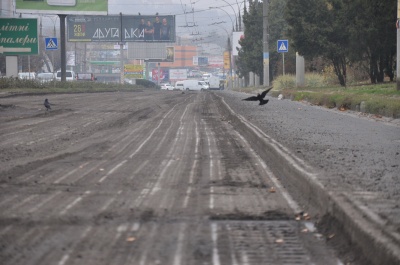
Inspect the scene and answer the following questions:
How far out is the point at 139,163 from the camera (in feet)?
34.3

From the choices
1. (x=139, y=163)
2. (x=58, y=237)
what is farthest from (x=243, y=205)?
(x=139, y=163)

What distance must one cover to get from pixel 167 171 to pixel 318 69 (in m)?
52.7

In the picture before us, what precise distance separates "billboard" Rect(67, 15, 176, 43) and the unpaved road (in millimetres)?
72803

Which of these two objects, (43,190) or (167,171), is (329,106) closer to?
(167,171)

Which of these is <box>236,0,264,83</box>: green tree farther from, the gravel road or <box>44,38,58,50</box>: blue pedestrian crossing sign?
the gravel road

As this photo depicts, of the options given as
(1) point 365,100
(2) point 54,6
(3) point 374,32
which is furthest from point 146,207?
(2) point 54,6

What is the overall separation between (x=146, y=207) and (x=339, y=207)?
1.88 m

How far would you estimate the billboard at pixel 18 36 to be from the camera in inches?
2060

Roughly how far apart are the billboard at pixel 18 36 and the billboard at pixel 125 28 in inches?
1274

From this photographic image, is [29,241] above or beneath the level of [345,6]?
beneath

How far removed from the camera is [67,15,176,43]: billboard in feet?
280

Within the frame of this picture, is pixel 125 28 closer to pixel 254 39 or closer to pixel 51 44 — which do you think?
pixel 254 39

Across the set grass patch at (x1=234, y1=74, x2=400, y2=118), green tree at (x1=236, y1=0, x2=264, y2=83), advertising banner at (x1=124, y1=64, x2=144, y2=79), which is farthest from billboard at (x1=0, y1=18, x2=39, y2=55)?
advertising banner at (x1=124, y1=64, x2=144, y2=79)

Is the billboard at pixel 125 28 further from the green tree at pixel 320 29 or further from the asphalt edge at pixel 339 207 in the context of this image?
the asphalt edge at pixel 339 207
